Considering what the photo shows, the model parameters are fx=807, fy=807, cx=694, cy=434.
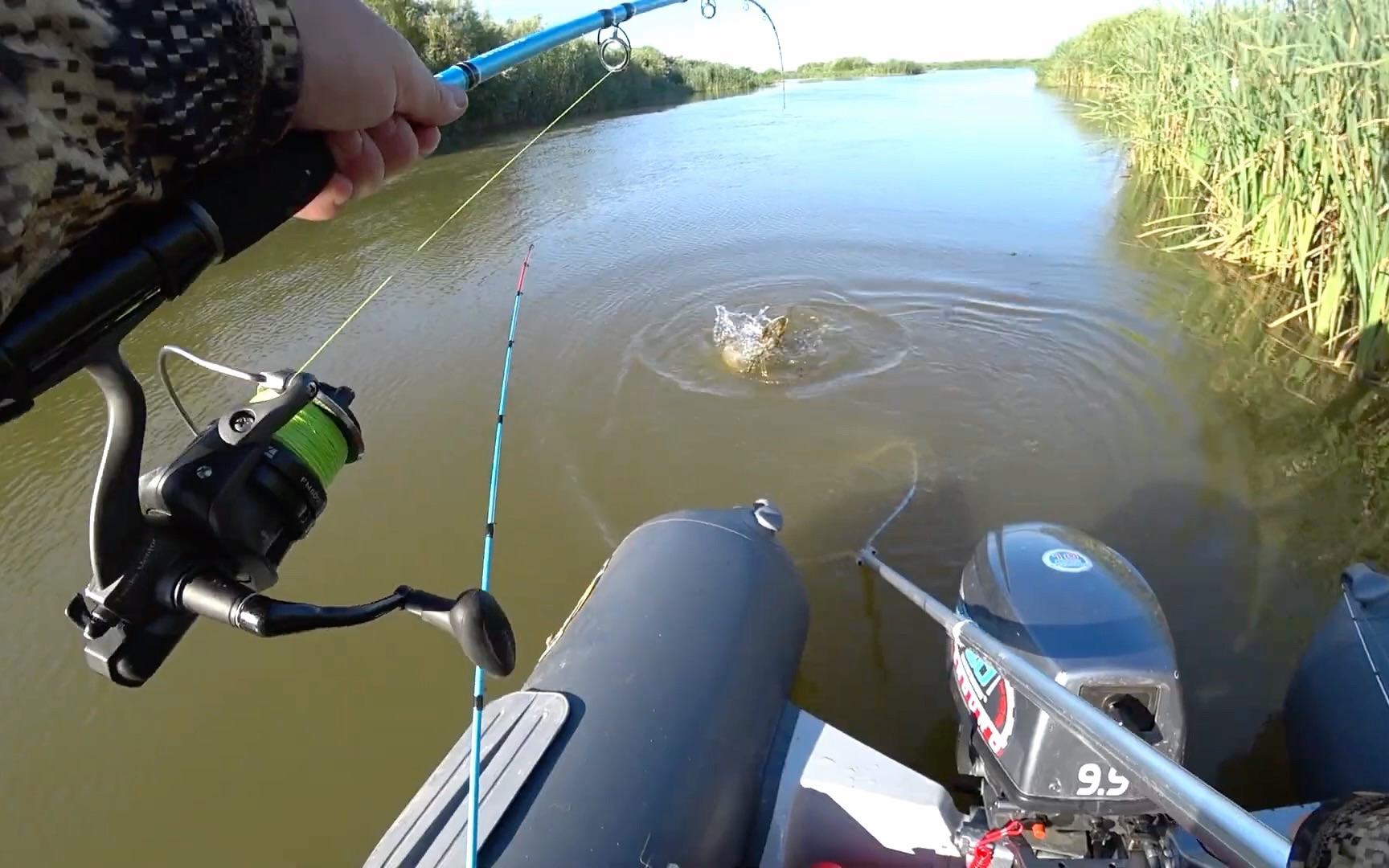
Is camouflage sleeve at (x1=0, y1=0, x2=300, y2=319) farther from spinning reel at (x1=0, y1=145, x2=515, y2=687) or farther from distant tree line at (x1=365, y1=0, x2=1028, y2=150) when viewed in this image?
distant tree line at (x1=365, y1=0, x2=1028, y2=150)

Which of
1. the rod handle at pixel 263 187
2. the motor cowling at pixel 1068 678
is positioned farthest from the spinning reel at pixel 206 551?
the motor cowling at pixel 1068 678

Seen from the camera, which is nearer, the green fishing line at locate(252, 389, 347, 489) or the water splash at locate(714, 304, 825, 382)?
the green fishing line at locate(252, 389, 347, 489)

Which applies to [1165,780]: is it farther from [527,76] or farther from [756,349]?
[527,76]

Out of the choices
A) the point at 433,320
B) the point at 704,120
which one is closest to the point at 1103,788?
the point at 433,320

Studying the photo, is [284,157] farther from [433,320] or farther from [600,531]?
[433,320]

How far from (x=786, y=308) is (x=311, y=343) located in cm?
324

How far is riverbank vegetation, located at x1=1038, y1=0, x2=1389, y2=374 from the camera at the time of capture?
12.9 feet

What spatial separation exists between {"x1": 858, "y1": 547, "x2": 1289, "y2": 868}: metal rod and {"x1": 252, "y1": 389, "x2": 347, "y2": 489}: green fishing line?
1.32m

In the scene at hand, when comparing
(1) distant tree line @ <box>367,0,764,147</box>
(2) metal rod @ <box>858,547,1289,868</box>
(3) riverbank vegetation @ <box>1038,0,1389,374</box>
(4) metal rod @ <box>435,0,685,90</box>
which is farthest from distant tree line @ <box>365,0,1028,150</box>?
(2) metal rod @ <box>858,547,1289,868</box>

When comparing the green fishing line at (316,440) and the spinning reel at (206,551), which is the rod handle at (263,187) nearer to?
the spinning reel at (206,551)

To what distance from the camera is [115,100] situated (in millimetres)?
640

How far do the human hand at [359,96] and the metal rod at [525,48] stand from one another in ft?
1.02

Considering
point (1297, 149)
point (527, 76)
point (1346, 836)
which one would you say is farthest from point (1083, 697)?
point (527, 76)

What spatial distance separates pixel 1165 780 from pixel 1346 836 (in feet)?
2.00
